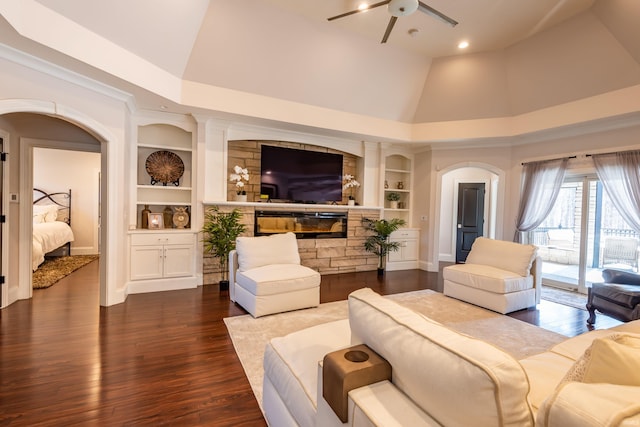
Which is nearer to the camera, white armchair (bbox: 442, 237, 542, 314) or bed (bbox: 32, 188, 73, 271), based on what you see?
white armchair (bbox: 442, 237, 542, 314)

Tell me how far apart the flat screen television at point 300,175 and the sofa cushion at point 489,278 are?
8.68 feet

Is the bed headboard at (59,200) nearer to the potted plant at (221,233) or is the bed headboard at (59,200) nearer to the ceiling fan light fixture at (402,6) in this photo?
the potted plant at (221,233)

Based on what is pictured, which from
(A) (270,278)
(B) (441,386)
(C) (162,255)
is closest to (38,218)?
(C) (162,255)

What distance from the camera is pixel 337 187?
6055 mm

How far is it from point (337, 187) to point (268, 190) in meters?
1.42

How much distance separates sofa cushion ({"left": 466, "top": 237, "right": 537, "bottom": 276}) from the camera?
4.01 meters

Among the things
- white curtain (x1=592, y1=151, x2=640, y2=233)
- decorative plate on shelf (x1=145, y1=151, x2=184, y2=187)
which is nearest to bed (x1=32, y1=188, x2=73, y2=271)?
decorative plate on shelf (x1=145, y1=151, x2=184, y2=187)

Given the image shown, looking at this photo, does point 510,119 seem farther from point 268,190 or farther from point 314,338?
point 314,338

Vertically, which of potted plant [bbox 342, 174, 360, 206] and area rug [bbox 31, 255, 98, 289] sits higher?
potted plant [bbox 342, 174, 360, 206]

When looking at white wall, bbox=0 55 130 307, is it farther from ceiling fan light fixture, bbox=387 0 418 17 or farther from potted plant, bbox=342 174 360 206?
potted plant, bbox=342 174 360 206

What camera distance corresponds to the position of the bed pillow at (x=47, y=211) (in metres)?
6.73

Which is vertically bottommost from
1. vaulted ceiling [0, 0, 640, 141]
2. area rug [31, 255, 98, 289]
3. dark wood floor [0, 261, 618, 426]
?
dark wood floor [0, 261, 618, 426]

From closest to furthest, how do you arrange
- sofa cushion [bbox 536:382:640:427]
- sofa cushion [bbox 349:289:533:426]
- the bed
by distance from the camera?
sofa cushion [bbox 536:382:640:427]
sofa cushion [bbox 349:289:533:426]
the bed

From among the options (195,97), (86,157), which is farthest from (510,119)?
(86,157)
